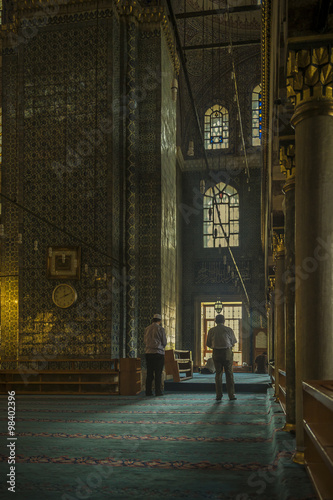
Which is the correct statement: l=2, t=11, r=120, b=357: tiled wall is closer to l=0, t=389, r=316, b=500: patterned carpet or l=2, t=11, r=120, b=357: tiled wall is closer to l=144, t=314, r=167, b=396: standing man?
l=144, t=314, r=167, b=396: standing man

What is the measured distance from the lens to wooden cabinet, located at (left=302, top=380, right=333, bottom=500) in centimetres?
285

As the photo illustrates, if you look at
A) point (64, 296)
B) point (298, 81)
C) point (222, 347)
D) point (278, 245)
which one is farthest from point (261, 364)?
point (298, 81)

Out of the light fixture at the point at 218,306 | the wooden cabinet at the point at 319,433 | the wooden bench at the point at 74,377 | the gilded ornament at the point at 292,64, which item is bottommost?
the wooden bench at the point at 74,377

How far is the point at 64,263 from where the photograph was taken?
41.1 feet

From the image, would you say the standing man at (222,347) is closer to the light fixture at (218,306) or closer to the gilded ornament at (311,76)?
the gilded ornament at (311,76)

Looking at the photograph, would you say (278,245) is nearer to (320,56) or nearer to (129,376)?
(129,376)

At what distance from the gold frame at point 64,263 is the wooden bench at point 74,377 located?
5.71ft

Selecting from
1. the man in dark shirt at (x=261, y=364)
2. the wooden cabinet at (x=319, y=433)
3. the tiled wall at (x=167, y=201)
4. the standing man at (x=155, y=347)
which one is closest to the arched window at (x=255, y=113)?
the tiled wall at (x=167, y=201)

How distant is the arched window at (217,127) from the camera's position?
22.3 metres

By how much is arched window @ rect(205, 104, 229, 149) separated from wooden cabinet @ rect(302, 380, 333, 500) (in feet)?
63.5

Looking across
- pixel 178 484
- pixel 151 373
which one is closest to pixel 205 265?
pixel 151 373

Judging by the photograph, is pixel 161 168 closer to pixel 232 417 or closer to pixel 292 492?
pixel 232 417

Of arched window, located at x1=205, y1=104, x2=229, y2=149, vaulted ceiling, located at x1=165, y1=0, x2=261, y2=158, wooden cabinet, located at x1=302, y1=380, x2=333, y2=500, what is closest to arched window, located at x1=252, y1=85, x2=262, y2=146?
vaulted ceiling, located at x1=165, y1=0, x2=261, y2=158

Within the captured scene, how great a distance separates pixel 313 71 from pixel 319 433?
2.31 meters
